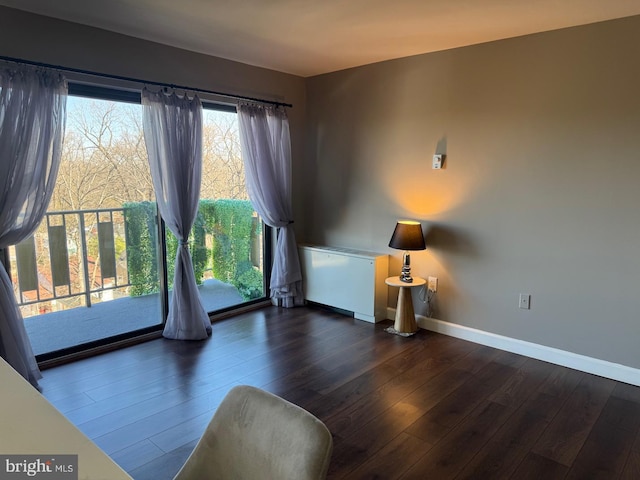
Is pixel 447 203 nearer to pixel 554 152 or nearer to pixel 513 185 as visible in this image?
pixel 513 185

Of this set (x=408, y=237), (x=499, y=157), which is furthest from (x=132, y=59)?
(x=499, y=157)

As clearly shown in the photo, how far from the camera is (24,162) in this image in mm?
2807

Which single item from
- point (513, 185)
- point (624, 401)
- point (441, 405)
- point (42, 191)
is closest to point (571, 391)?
point (624, 401)

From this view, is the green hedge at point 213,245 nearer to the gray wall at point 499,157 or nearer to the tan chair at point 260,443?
the gray wall at point 499,157

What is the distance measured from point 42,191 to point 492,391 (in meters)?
3.34

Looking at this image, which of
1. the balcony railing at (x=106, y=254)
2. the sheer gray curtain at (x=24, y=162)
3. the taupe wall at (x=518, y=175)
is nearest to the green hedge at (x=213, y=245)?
the balcony railing at (x=106, y=254)

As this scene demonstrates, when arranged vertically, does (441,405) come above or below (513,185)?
below

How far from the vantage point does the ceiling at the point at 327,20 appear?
2.65 metres

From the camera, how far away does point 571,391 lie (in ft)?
9.43

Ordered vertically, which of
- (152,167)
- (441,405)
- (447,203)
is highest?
(152,167)

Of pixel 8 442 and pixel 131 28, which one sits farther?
pixel 131 28

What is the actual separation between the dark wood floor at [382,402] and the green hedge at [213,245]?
2.15 ft

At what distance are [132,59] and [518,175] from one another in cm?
317

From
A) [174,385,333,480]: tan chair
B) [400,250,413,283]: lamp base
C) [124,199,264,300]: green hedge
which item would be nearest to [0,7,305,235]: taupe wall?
[124,199,264,300]: green hedge
